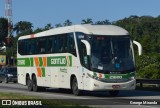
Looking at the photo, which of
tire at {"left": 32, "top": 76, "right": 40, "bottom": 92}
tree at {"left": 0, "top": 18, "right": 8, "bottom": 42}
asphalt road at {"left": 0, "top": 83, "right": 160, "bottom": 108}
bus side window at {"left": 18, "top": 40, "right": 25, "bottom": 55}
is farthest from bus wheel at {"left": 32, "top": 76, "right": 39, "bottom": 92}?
tree at {"left": 0, "top": 18, "right": 8, "bottom": 42}

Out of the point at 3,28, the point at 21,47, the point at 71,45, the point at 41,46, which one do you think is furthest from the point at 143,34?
the point at 71,45

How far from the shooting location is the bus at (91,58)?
24031 millimetres

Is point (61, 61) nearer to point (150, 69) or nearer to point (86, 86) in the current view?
point (86, 86)

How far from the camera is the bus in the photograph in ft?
78.8

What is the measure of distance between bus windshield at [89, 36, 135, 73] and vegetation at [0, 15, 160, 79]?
35.6 feet

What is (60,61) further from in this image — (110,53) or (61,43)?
(110,53)

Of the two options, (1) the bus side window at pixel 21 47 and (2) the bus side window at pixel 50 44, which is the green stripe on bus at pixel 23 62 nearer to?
(1) the bus side window at pixel 21 47

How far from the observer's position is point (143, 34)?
12006 centimetres

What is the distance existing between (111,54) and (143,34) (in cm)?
9697

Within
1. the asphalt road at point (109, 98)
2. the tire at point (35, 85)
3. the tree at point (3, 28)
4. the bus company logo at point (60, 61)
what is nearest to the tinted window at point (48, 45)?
the bus company logo at point (60, 61)

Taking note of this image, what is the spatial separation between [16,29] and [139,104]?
15857cm

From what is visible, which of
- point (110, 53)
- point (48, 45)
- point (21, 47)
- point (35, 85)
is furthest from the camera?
point (21, 47)

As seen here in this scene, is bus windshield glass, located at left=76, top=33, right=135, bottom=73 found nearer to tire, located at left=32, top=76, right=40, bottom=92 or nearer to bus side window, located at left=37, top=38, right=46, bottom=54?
bus side window, located at left=37, top=38, right=46, bottom=54

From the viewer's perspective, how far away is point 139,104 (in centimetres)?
1995
